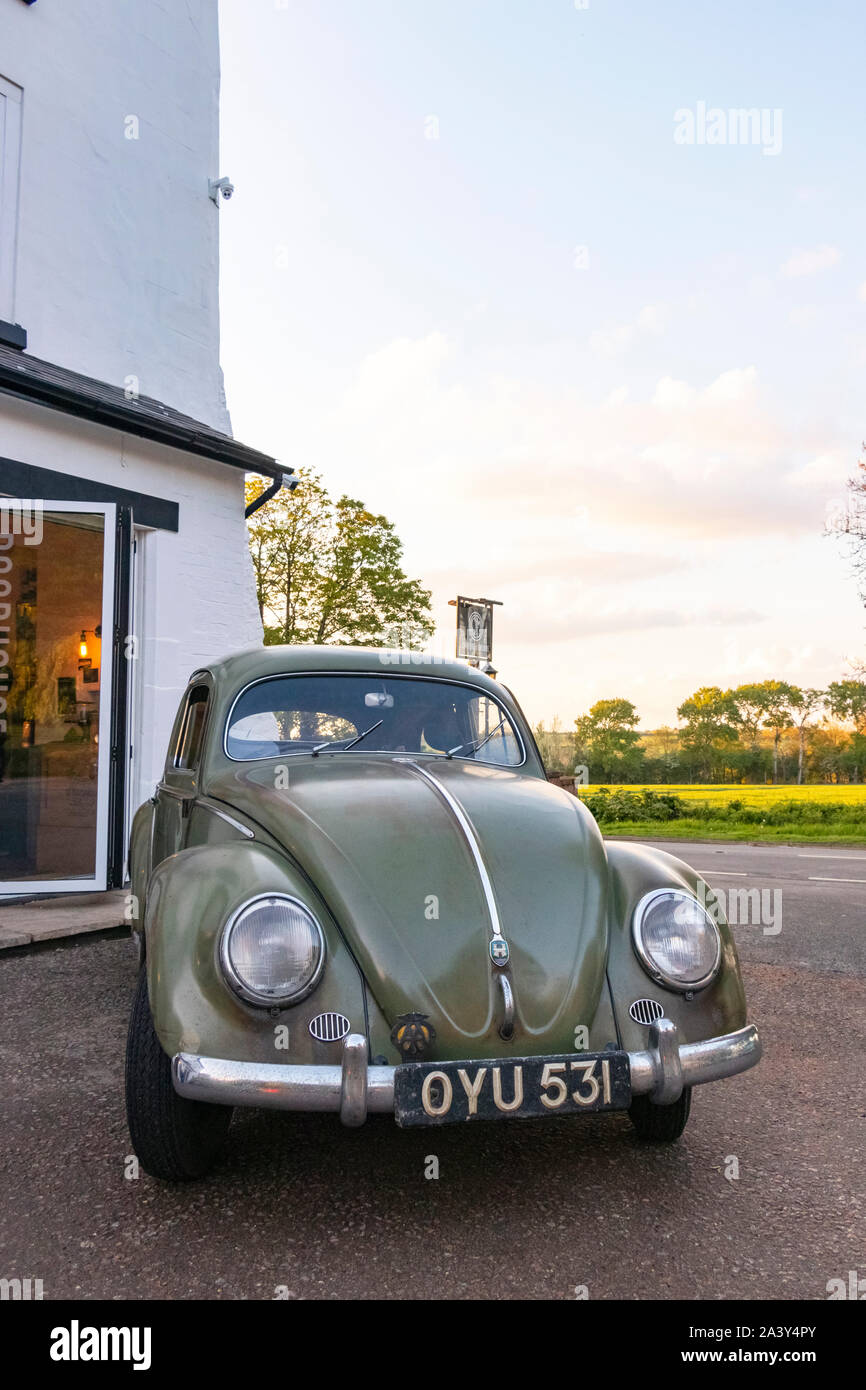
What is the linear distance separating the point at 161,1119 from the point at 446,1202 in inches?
32.3

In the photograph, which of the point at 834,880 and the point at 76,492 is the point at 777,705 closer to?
the point at 834,880

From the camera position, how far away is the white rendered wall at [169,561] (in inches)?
290

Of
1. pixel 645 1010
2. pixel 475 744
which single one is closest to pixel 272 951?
pixel 645 1010

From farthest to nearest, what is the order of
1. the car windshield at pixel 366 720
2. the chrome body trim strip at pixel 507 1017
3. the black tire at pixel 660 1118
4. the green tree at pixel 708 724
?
the green tree at pixel 708 724 → the car windshield at pixel 366 720 → the black tire at pixel 660 1118 → the chrome body trim strip at pixel 507 1017

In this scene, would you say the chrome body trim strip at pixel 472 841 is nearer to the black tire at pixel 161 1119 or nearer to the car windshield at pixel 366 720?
the car windshield at pixel 366 720

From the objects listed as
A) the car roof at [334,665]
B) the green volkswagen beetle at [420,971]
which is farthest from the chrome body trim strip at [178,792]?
the green volkswagen beetle at [420,971]

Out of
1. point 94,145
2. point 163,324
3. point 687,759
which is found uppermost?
point 94,145

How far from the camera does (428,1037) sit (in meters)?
2.34

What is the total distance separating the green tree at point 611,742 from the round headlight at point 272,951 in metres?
A: 40.2

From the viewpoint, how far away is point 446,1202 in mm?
2535

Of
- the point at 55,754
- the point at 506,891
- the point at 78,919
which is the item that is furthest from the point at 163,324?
the point at 506,891
